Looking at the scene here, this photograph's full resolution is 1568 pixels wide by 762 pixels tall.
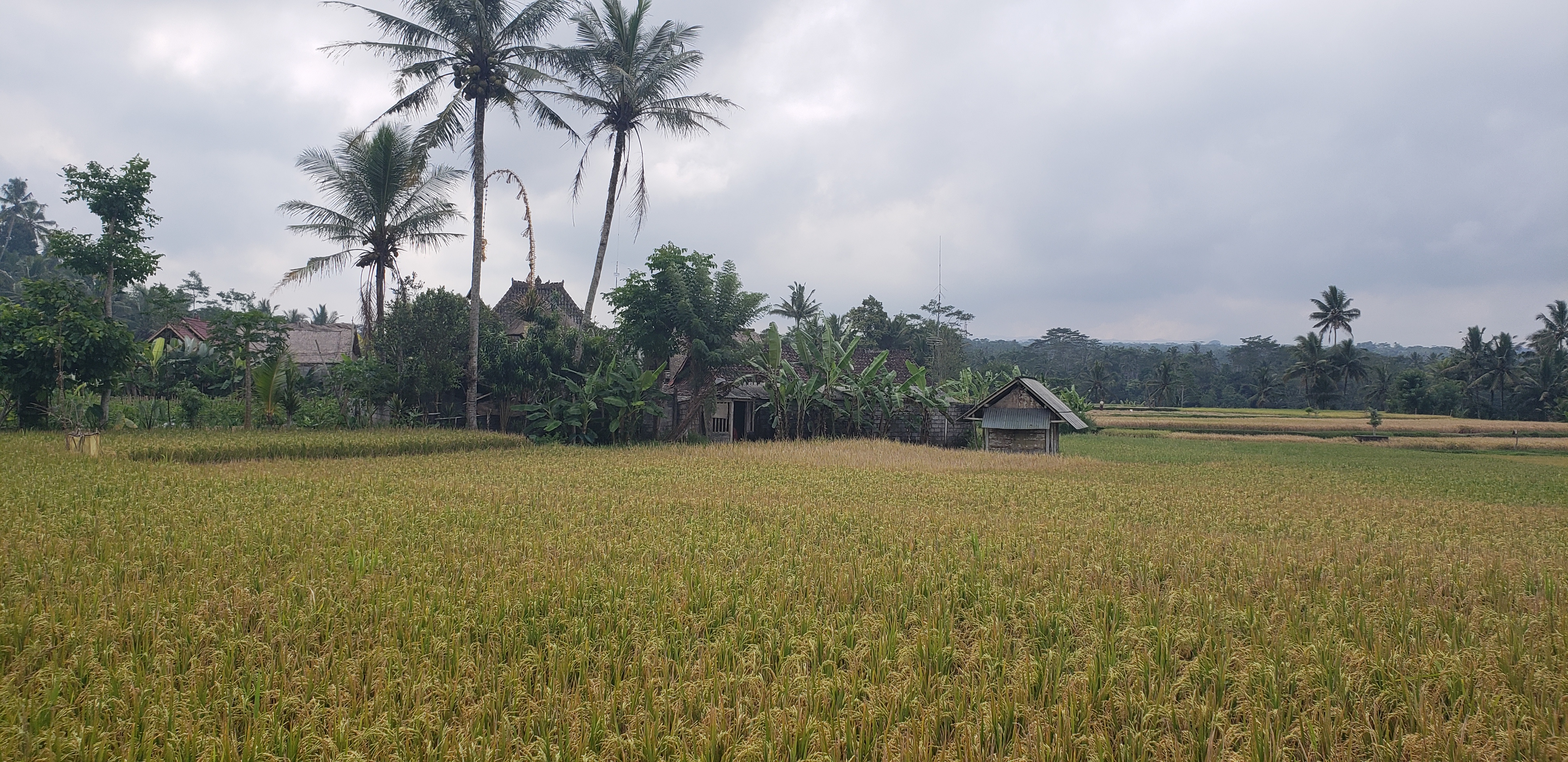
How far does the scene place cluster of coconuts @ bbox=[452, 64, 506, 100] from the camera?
17.7 metres

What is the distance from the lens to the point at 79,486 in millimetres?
8180

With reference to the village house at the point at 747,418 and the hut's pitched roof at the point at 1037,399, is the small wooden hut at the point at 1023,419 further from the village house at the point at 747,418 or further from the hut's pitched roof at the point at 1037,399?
the village house at the point at 747,418

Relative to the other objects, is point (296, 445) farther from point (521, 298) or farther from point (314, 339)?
point (314, 339)

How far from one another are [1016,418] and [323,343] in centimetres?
3005

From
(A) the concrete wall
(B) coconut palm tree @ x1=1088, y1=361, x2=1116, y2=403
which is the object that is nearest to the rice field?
(B) coconut palm tree @ x1=1088, y1=361, x2=1116, y2=403

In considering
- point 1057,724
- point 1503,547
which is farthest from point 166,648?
point 1503,547

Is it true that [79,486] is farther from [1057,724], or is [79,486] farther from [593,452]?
[1057,724]

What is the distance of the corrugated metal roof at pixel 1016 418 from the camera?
19547 millimetres

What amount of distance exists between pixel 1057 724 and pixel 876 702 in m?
0.77

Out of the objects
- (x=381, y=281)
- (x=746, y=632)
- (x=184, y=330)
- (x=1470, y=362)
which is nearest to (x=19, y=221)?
(x=184, y=330)

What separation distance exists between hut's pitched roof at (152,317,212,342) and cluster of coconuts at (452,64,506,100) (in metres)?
19.1

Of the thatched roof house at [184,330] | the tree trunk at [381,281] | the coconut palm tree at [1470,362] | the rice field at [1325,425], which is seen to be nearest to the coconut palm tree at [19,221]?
the thatched roof house at [184,330]

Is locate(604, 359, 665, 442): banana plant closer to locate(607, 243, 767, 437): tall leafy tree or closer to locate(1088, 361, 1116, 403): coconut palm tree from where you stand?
locate(607, 243, 767, 437): tall leafy tree

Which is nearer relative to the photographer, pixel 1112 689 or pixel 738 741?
pixel 738 741
